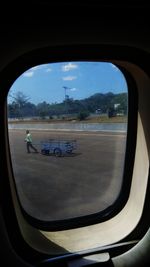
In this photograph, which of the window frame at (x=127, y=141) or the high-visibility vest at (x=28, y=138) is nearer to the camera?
the window frame at (x=127, y=141)

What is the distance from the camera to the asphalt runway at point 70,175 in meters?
1.96

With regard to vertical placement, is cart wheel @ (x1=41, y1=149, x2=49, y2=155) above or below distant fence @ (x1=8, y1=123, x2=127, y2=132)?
below

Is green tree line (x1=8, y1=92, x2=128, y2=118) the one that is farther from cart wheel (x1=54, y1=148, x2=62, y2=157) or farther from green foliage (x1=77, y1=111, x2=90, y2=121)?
cart wheel (x1=54, y1=148, x2=62, y2=157)

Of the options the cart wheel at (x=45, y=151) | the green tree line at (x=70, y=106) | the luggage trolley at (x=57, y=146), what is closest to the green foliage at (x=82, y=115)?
the green tree line at (x=70, y=106)

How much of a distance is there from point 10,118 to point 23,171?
0.35m

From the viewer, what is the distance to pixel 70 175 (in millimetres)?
2111

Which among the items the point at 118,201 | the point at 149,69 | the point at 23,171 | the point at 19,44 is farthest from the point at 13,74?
the point at 118,201

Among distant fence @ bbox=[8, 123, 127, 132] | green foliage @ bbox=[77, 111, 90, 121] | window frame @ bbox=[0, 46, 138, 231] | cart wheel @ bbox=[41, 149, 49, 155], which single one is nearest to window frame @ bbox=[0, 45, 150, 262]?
window frame @ bbox=[0, 46, 138, 231]

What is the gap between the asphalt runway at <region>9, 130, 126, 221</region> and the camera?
196cm

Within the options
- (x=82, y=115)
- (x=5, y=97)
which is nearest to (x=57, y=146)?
(x=82, y=115)

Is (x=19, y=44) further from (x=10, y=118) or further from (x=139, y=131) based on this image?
(x=139, y=131)

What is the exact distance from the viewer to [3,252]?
1.68 metres

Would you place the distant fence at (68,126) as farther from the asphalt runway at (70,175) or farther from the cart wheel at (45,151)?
the cart wheel at (45,151)

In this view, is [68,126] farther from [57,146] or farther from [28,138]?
[28,138]
